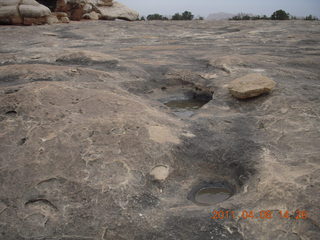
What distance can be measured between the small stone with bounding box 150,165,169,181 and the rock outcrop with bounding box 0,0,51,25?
9363mm

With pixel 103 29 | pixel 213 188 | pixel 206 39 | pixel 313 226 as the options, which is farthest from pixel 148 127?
pixel 103 29

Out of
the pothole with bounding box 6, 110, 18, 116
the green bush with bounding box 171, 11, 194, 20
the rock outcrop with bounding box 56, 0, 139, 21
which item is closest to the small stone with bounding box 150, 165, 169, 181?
the pothole with bounding box 6, 110, 18, 116

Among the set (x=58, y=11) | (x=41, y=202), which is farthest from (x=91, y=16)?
(x=41, y=202)

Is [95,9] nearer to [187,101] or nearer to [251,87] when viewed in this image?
[187,101]

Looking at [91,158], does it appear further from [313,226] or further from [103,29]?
[103,29]

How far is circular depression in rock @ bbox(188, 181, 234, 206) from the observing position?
1699mm

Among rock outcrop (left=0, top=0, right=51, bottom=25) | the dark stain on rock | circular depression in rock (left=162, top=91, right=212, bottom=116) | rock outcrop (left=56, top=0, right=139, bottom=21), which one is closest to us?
the dark stain on rock

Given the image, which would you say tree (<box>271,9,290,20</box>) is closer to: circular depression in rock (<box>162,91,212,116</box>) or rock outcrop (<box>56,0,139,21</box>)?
rock outcrop (<box>56,0,139,21</box>)

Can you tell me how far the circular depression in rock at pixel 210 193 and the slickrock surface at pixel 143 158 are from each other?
0.04 m

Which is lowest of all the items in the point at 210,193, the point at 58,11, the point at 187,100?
the point at 210,193

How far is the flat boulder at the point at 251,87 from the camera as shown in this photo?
8.96ft

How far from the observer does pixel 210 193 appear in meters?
1.77

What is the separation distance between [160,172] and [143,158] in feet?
0.45

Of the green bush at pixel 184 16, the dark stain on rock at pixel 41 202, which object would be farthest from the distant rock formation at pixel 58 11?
the dark stain on rock at pixel 41 202
